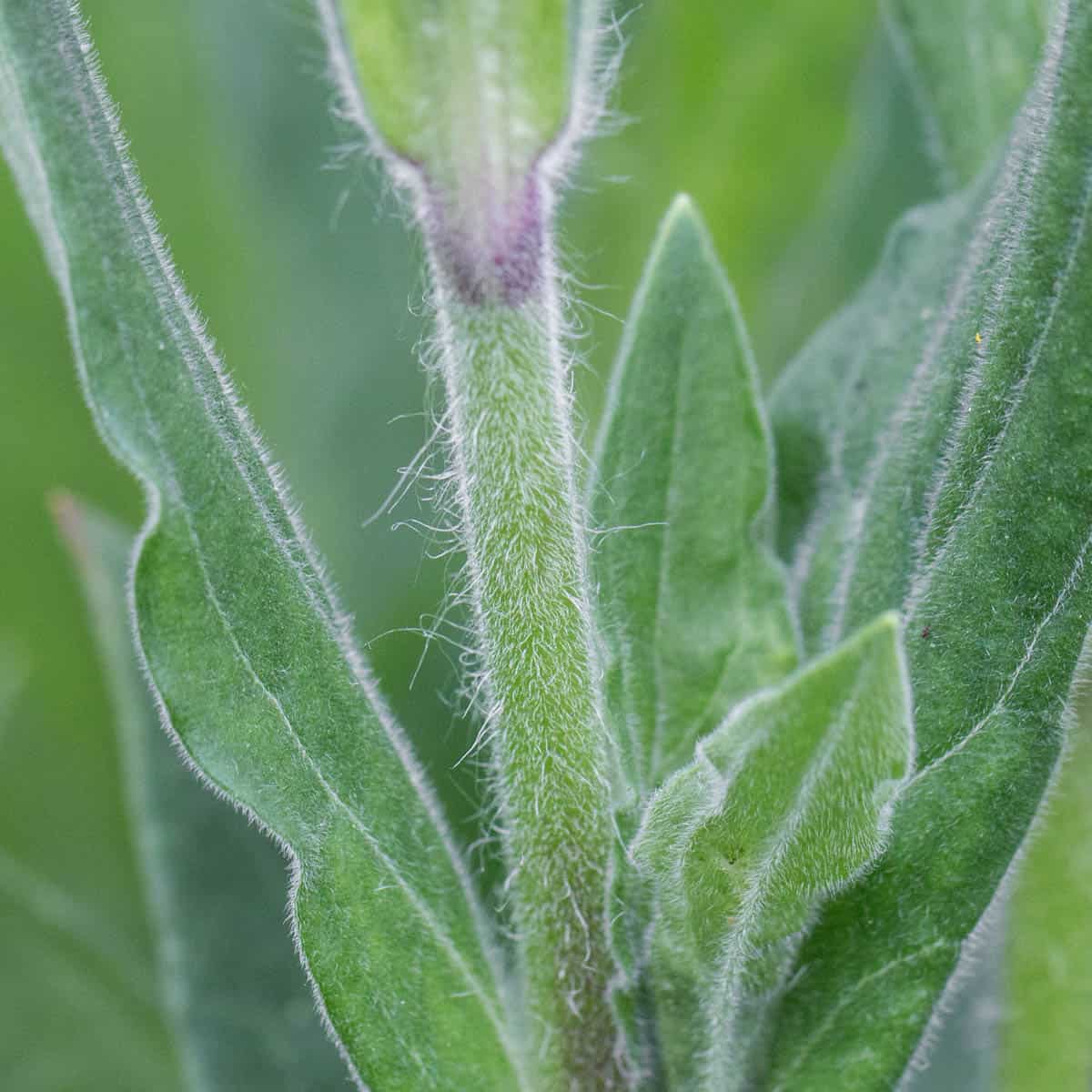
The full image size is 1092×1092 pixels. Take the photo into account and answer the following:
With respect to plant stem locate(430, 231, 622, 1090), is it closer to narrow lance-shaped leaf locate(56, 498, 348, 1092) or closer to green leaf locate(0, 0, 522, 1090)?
green leaf locate(0, 0, 522, 1090)

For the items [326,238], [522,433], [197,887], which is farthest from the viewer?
[326,238]

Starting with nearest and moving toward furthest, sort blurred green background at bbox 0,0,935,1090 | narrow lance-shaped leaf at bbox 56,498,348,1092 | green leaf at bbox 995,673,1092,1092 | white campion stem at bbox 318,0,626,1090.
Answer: white campion stem at bbox 318,0,626,1090, green leaf at bbox 995,673,1092,1092, narrow lance-shaped leaf at bbox 56,498,348,1092, blurred green background at bbox 0,0,935,1090

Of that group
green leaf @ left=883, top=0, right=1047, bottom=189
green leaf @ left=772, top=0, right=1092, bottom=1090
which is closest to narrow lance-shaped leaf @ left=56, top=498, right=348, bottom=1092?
Result: green leaf @ left=772, top=0, right=1092, bottom=1090

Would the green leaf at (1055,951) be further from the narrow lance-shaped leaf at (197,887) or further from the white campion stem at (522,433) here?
the narrow lance-shaped leaf at (197,887)

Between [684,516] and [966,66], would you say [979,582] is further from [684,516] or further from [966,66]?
[966,66]

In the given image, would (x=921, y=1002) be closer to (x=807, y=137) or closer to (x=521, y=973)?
(x=521, y=973)

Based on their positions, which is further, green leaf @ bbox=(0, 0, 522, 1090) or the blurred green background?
the blurred green background

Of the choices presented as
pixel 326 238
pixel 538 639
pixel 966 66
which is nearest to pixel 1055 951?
pixel 538 639
